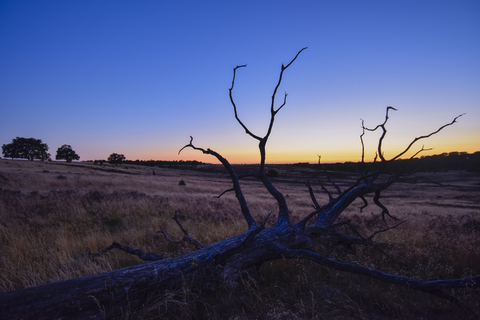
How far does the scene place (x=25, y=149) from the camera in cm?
8794

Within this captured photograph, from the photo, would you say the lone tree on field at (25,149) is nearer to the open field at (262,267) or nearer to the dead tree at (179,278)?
the open field at (262,267)

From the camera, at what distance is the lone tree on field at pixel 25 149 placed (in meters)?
86.3

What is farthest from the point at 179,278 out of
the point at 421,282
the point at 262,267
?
the point at 421,282

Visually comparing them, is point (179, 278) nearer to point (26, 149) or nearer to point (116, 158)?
point (116, 158)

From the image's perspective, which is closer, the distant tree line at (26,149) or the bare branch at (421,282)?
the bare branch at (421,282)

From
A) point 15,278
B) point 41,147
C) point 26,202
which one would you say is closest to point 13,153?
point 41,147

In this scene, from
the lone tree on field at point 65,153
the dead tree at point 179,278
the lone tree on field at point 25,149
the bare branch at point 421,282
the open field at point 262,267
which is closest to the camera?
the dead tree at point 179,278

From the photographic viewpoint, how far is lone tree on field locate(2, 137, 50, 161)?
86.3m

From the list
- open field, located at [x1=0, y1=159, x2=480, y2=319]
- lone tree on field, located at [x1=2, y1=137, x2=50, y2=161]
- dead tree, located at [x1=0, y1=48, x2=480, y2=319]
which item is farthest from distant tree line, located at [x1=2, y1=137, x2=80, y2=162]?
dead tree, located at [x1=0, y1=48, x2=480, y2=319]

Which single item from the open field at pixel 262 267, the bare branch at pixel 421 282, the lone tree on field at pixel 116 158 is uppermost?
the lone tree on field at pixel 116 158

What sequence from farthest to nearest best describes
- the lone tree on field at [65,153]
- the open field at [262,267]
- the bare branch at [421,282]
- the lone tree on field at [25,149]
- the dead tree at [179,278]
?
the lone tree on field at [65,153], the lone tree on field at [25,149], the open field at [262,267], the bare branch at [421,282], the dead tree at [179,278]

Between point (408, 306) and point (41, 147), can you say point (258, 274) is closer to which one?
point (408, 306)

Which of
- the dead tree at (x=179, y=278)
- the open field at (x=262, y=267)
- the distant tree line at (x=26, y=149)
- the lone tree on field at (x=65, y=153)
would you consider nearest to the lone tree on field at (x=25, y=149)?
the distant tree line at (x=26, y=149)

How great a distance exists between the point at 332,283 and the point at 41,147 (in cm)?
11836
